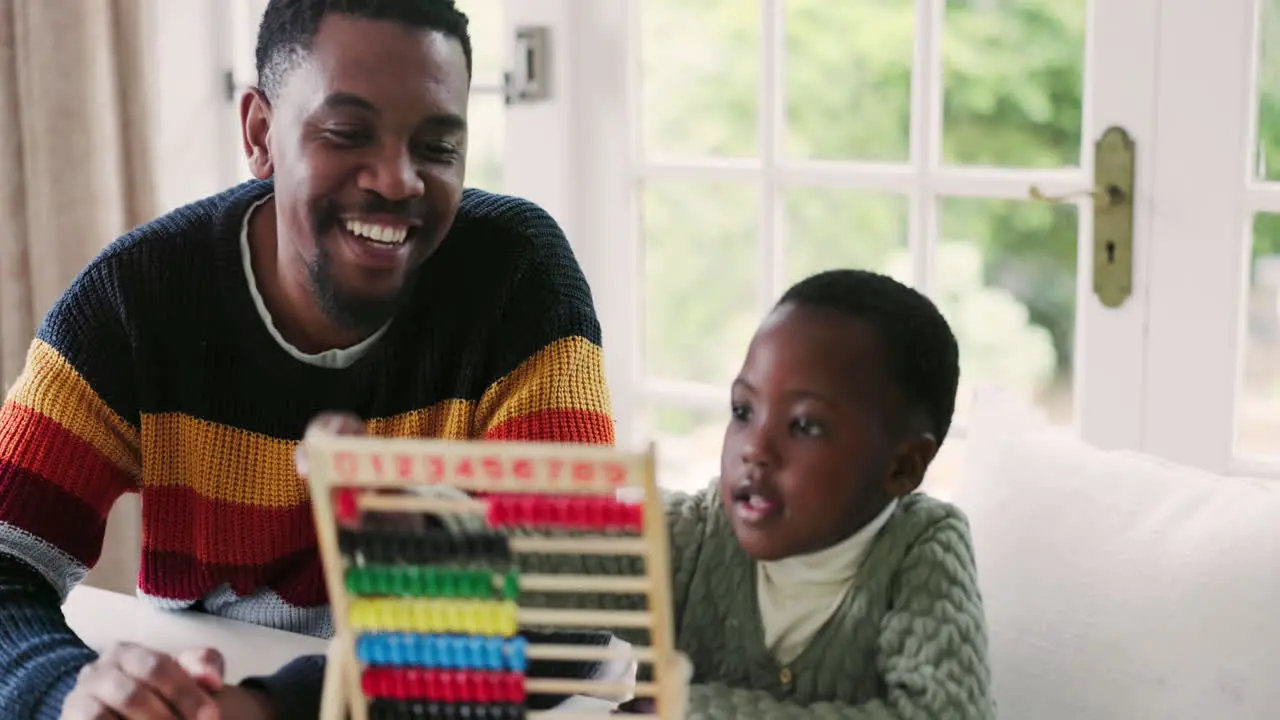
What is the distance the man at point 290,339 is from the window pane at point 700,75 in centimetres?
99

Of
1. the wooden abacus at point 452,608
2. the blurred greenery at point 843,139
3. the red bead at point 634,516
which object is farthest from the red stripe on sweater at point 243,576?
the blurred greenery at point 843,139

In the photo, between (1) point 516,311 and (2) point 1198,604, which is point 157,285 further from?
(2) point 1198,604

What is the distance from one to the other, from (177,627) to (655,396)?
1263 millimetres

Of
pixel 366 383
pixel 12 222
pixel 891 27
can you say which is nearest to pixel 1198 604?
pixel 366 383

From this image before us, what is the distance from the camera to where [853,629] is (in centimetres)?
131

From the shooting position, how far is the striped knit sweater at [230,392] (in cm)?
162

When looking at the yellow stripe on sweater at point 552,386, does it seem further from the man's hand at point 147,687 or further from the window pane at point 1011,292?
the window pane at point 1011,292

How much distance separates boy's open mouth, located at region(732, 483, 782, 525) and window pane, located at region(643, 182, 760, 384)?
142 centimetres

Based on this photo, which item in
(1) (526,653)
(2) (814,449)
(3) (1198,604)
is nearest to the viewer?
(1) (526,653)

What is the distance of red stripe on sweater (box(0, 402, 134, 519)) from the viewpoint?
63.3 inches

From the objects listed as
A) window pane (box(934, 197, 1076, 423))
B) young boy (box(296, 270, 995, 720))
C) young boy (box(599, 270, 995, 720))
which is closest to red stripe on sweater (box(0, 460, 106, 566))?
young boy (box(296, 270, 995, 720))

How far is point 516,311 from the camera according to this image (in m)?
1.65

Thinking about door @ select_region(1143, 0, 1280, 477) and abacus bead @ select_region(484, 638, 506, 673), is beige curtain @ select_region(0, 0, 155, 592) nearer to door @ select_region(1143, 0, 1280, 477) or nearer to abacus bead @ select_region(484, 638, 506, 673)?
door @ select_region(1143, 0, 1280, 477)

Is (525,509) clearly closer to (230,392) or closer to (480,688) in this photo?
(480,688)
